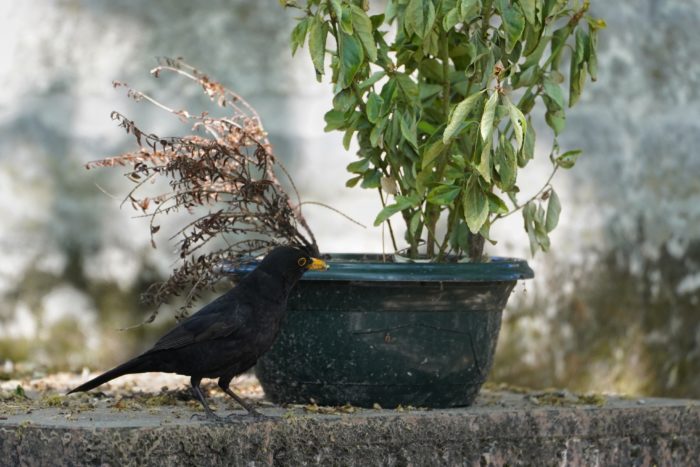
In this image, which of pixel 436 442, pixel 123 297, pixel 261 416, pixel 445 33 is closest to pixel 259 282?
pixel 261 416

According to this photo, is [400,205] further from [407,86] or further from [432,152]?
[407,86]

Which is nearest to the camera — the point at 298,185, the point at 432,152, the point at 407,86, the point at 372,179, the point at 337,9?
the point at 337,9

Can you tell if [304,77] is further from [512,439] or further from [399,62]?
[512,439]

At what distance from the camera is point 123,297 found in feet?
16.5

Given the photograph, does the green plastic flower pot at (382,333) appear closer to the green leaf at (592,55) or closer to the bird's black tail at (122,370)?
the bird's black tail at (122,370)

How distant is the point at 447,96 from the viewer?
3943mm

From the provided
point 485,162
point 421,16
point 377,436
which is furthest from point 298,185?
point 377,436

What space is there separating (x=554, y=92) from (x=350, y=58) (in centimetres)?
69

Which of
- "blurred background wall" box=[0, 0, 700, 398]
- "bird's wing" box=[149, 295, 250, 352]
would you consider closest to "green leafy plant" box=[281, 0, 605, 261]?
"bird's wing" box=[149, 295, 250, 352]

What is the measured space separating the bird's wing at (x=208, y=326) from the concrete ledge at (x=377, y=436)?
0.22 m

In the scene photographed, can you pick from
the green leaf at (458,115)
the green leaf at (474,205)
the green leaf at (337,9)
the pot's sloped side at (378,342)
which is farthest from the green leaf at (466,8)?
the pot's sloped side at (378,342)

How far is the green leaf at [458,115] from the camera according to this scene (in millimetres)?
3451

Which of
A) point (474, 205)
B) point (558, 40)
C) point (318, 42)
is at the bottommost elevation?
point (474, 205)

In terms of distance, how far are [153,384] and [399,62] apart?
5.31 ft
